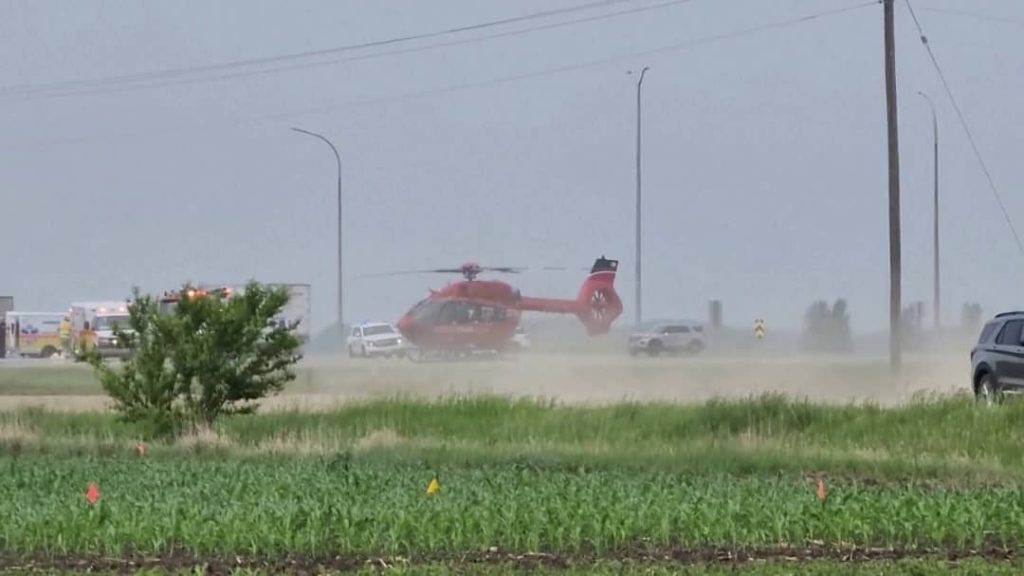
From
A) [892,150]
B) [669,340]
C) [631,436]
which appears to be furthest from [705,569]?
[669,340]

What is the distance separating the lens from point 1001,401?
26859mm

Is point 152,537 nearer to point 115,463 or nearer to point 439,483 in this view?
point 439,483

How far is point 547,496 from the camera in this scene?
53.4ft

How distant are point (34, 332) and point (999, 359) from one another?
187ft

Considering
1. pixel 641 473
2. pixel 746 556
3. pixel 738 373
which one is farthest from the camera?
pixel 738 373

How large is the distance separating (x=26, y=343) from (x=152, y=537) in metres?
66.7

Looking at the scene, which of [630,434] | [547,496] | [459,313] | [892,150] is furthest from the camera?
[459,313]

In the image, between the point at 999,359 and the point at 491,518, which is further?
the point at 999,359

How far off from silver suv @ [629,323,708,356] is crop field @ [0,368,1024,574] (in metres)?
40.6

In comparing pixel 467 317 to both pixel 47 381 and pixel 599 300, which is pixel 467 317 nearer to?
pixel 599 300

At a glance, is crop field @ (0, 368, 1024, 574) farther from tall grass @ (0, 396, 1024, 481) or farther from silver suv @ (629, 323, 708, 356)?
silver suv @ (629, 323, 708, 356)

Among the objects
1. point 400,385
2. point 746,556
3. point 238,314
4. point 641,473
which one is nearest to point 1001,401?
point 641,473

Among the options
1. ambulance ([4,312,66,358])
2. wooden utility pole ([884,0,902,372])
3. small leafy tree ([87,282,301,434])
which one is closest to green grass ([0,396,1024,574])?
small leafy tree ([87,282,301,434])

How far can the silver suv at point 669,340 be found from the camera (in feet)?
226
